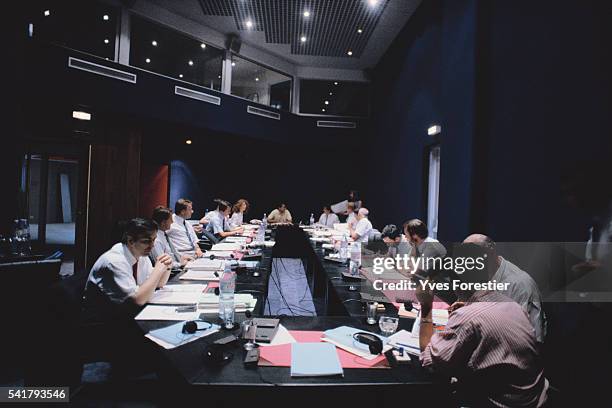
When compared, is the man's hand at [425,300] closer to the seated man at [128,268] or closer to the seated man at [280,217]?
the seated man at [128,268]

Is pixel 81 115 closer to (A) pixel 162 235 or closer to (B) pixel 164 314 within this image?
(A) pixel 162 235

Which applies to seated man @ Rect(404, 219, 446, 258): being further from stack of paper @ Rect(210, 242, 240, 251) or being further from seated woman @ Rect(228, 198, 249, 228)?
seated woman @ Rect(228, 198, 249, 228)

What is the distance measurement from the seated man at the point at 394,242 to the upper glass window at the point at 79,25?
5154mm

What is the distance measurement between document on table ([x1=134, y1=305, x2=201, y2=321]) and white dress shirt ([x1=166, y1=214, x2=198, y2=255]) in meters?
2.17

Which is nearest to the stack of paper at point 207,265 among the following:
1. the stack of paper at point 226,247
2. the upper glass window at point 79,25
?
the stack of paper at point 226,247

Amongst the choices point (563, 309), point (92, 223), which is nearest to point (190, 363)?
point (563, 309)

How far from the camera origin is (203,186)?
27.8ft

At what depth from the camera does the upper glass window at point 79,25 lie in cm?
498

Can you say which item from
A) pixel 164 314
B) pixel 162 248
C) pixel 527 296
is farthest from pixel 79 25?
pixel 527 296

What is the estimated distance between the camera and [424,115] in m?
5.70

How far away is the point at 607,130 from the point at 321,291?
3550 millimetres

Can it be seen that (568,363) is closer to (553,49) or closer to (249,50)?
(553,49)

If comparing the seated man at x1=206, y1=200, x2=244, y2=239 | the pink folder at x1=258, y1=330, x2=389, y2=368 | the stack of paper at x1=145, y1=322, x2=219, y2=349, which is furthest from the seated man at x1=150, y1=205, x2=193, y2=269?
the seated man at x1=206, y1=200, x2=244, y2=239

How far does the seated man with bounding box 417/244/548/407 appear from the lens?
1260 millimetres
